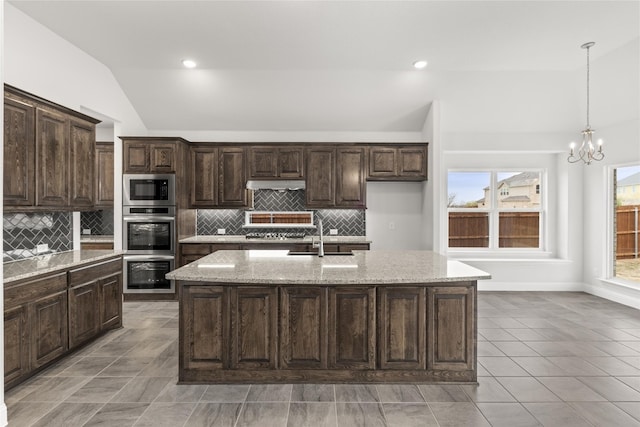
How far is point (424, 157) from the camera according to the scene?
5.90 metres

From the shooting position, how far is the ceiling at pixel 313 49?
350 cm

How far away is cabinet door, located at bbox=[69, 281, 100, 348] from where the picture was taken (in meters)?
3.48

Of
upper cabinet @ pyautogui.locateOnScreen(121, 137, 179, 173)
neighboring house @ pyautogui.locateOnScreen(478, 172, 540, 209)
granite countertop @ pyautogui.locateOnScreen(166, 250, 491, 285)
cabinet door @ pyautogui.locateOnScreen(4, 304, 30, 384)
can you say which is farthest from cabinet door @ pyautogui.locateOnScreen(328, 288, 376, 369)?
neighboring house @ pyautogui.locateOnScreen(478, 172, 540, 209)

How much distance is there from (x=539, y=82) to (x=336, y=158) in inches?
121

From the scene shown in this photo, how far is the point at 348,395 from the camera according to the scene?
9.23 feet

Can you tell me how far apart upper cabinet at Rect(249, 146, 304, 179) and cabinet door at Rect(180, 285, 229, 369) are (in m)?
3.20

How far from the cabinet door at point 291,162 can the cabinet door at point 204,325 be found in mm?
3212

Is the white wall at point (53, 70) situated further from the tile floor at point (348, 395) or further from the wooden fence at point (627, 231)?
the wooden fence at point (627, 231)

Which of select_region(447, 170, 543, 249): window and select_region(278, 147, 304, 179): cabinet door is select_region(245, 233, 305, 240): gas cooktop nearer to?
select_region(278, 147, 304, 179): cabinet door

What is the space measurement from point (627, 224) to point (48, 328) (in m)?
7.43

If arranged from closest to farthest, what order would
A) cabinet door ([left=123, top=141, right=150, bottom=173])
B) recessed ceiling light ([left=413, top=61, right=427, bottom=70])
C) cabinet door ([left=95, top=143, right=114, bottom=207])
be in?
1. recessed ceiling light ([left=413, top=61, right=427, bottom=70])
2. cabinet door ([left=123, top=141, right=150, bottom=173])
3. cabinet door ([left=95, top=143, right=114, bottom=207])

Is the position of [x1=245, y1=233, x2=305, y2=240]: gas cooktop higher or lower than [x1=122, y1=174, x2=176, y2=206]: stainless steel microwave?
lower

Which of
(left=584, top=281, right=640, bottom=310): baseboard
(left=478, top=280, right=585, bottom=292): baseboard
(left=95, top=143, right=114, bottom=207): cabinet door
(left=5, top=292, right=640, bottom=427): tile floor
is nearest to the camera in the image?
(left=5, top=292, right=640, bottom=427): tile floor

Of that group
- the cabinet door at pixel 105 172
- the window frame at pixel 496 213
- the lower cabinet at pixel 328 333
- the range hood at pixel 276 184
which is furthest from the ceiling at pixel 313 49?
the lower cabinet at pixel 328 333
